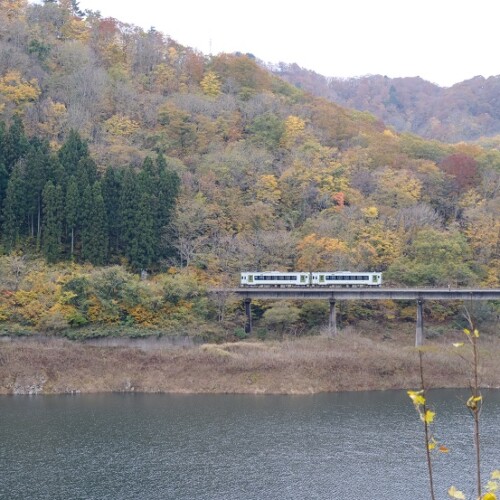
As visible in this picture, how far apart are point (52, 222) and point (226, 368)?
16.6 m

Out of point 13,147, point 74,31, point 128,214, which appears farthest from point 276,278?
point 74,31

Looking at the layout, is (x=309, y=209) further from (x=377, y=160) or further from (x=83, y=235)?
(x=83, y=235)

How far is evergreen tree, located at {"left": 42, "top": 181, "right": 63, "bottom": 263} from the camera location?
52.8 meters

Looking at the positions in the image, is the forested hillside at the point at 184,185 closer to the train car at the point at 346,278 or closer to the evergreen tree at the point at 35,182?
the evergreen tree at the point at 35,182

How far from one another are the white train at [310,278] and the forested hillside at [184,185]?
174 centimetres

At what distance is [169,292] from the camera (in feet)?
163

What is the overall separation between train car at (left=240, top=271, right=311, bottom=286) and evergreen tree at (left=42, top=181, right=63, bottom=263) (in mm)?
12580

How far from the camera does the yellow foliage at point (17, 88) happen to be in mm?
67625

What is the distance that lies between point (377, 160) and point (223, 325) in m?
29.2

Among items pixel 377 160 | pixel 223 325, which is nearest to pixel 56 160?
pixel 223 325

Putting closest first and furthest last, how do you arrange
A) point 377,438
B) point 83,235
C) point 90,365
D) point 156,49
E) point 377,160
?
point 377,438 < point 90,365 < point 83,235 < point 377,160 < point 156,49

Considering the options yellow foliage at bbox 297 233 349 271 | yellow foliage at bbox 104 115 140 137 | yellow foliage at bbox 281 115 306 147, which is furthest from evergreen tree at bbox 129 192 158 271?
yellow foliage at bbox 281 115 306 147

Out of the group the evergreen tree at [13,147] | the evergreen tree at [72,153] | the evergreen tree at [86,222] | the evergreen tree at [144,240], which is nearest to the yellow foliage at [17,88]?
the evergreen tree at [13,147]

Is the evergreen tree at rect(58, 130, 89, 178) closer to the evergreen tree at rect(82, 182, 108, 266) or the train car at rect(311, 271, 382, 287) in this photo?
the evergreen tree at rect(82, 182, 108, 266)
